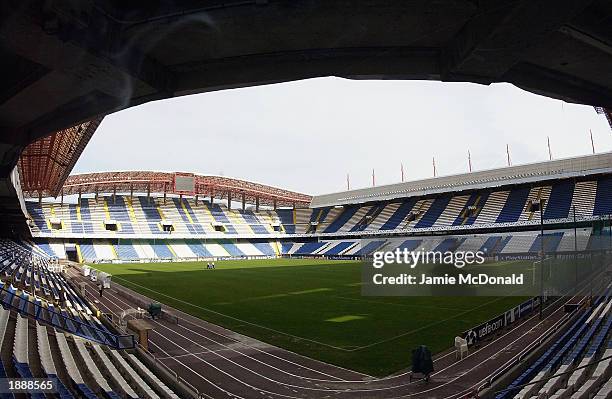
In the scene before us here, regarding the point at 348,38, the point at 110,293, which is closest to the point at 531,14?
the point at 348,38

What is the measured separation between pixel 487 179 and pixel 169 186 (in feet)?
161

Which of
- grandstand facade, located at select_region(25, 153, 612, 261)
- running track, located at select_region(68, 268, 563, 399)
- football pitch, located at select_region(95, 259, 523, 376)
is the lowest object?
running track, located at select_region(68, 268, 563, 399)

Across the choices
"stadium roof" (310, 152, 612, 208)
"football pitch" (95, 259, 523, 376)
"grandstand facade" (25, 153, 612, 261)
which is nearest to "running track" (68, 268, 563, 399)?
"football pitch" (95, 259, 523, 376)

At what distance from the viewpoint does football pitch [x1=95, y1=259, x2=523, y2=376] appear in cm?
1598

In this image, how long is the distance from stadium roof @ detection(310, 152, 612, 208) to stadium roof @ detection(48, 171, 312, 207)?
13163 mm

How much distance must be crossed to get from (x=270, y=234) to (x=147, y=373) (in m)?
72.8

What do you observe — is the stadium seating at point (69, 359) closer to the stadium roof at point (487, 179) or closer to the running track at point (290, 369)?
the running track at point (290, 369)

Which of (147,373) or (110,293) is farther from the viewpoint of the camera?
(110,293)

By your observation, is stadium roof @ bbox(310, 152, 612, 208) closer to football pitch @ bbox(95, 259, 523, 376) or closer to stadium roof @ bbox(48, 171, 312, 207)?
stadium roof @ bbox(48, 171, 312, 207)

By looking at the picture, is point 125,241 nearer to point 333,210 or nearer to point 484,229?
point 333,210

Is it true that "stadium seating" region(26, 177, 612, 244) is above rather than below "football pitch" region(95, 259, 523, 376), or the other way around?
above

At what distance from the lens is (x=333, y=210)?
8625 cm

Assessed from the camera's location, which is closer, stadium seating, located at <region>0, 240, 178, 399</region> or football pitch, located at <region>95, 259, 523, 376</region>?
stadium seating, located at <region>0, 240, 178, 399</region>

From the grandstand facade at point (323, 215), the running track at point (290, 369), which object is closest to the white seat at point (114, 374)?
the running track at point (290, 369)
